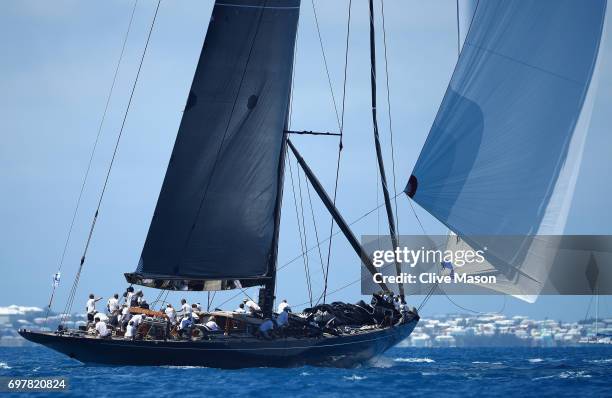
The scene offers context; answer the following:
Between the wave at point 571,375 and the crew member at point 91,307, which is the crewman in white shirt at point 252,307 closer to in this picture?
the crew member at point 91,307

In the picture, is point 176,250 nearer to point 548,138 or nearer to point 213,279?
point 213,279

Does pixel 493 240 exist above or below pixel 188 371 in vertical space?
above

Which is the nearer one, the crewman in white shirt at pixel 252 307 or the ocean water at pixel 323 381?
the ocean water at pixel 323 381

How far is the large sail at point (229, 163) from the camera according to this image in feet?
121

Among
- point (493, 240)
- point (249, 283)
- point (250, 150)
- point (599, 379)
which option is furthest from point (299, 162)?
point (599, 379)

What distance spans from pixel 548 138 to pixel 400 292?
1192cm

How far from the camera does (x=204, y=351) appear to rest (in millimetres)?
33875

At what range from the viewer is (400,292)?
41719 millimetres

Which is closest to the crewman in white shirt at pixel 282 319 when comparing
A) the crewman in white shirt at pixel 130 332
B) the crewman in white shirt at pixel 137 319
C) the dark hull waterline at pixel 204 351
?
the dark hull waterline at pixel 204 351

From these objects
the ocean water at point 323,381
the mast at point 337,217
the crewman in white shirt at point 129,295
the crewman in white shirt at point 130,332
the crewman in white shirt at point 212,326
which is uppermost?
the mast at point 337,217

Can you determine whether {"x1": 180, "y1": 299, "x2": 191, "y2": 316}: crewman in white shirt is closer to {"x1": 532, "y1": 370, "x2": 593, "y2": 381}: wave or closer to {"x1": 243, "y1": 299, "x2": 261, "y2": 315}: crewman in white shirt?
{"x1": 243, "y1": 299, "x2": 261, "y2": 315}: crewman in white shirt

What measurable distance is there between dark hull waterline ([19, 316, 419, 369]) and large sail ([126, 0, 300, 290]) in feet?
11.4

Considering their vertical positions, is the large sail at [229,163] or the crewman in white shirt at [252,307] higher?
the large sail at [229,163]

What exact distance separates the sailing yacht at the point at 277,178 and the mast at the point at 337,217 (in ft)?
0.17
